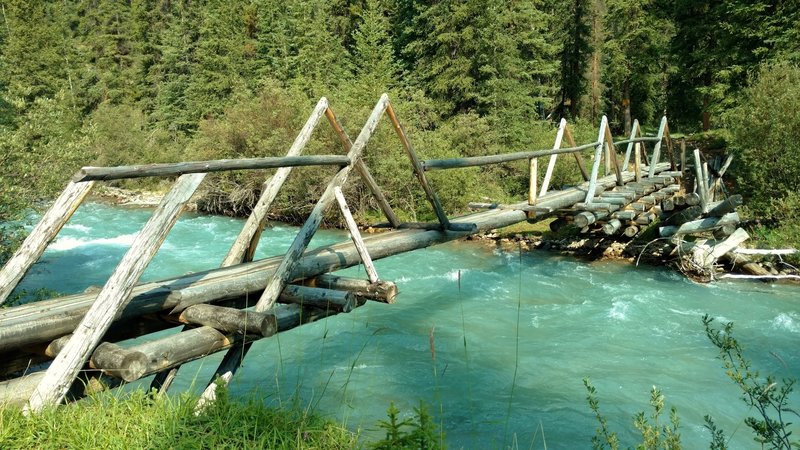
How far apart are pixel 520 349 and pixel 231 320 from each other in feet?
17.9

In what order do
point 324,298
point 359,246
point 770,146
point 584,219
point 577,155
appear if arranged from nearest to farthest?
Answer: point 324,298 → point 359,246 → point 584,219 → point 577,155 → point 770,146

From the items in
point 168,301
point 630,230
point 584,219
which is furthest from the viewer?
point 630,230

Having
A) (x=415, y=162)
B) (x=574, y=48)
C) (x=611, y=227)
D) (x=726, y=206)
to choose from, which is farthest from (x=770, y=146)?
(x=574, y=48)

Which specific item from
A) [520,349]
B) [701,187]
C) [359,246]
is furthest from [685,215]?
[359,246]

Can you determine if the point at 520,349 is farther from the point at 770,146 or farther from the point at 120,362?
the point at 770,146

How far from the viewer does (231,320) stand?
3469 mm

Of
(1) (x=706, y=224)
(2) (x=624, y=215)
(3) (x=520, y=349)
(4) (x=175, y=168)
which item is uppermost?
(4) (x=175, y=168)

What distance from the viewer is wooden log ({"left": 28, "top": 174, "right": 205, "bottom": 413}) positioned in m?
2.78

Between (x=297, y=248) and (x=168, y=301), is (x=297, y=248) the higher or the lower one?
the higher one

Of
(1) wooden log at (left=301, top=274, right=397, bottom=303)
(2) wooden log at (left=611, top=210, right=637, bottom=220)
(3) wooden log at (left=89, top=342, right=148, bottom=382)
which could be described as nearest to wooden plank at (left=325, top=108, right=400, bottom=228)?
(1) wooden log at (left=301, top=274, right=397, bottom=303)

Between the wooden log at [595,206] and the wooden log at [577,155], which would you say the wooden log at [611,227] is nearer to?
the wooden log at [577,155]

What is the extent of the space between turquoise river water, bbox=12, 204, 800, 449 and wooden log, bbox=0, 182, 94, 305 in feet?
4.10

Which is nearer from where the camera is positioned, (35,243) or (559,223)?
(35,243)

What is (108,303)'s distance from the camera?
298cm
